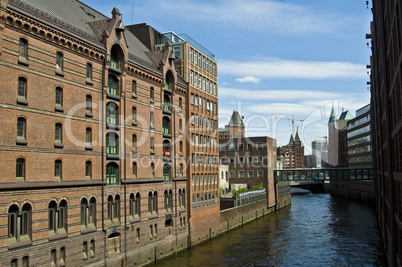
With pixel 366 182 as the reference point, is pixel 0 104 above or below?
above

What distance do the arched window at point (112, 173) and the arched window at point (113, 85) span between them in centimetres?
678

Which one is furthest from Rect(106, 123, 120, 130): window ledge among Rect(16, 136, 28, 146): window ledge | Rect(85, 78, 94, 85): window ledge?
Rect(16, 136, 28, 146): window ledge

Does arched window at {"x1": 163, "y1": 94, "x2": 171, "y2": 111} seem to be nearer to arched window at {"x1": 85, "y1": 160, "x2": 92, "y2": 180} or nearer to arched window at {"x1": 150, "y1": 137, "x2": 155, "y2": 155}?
arched window at {"x1": 150, "y1": 137, "x2": 155, "y2": 155}

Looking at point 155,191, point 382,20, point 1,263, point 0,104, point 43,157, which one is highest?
point 382,20

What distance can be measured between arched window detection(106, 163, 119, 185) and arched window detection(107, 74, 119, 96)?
22.3 ft

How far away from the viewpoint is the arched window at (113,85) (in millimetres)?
38500

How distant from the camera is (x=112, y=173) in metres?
38.6

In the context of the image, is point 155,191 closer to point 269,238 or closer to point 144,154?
point 144,154

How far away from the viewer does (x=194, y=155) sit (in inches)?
2208

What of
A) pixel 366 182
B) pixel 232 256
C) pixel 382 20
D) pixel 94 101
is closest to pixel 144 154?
pixel 94 101

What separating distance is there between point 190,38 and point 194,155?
53.8 ft

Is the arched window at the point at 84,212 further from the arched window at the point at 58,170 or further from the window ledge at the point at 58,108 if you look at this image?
the window ledge at the point at 58,108

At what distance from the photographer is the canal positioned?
45.2m

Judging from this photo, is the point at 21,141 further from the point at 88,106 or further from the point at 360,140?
the point at 360,140
